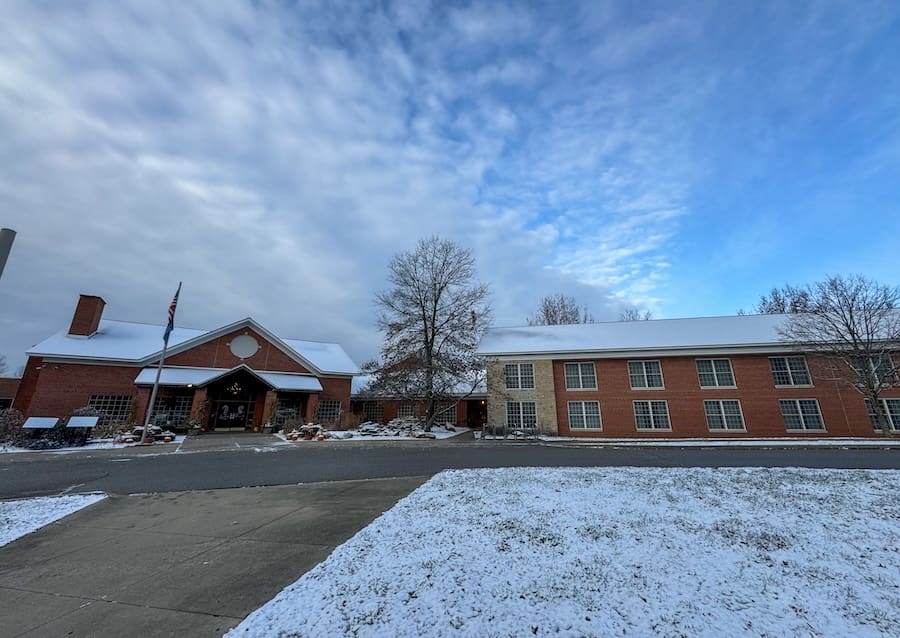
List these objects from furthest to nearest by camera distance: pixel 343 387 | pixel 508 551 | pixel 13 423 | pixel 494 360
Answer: pixel 343 387 < pixel 494 360 < pixel 13 423 < pixel 508 551

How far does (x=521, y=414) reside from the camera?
26250mm

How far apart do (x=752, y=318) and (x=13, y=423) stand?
44.2 m

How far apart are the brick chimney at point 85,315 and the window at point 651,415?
1431 inches

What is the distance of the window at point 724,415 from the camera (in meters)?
23.4

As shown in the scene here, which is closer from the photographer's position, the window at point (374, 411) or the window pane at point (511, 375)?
the window pane at point (511, 375)

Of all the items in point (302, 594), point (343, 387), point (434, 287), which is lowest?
point (302, 594)

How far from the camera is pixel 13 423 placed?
1733 cm

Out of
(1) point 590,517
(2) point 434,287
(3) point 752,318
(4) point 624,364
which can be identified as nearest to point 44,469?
(1) point 590,517

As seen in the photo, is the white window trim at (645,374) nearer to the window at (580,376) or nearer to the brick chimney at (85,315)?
the window at (580,376)

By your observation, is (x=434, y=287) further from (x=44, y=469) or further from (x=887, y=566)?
(x=887, y=566)

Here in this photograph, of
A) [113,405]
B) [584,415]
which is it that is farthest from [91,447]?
[584,415]

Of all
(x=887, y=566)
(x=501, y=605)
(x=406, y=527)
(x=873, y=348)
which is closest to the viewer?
(x=501, y=605)

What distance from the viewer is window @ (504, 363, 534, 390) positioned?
26.8 metres

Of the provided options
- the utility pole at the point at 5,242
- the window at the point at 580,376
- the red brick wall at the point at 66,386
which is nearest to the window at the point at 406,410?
the window at the point at 580,376
